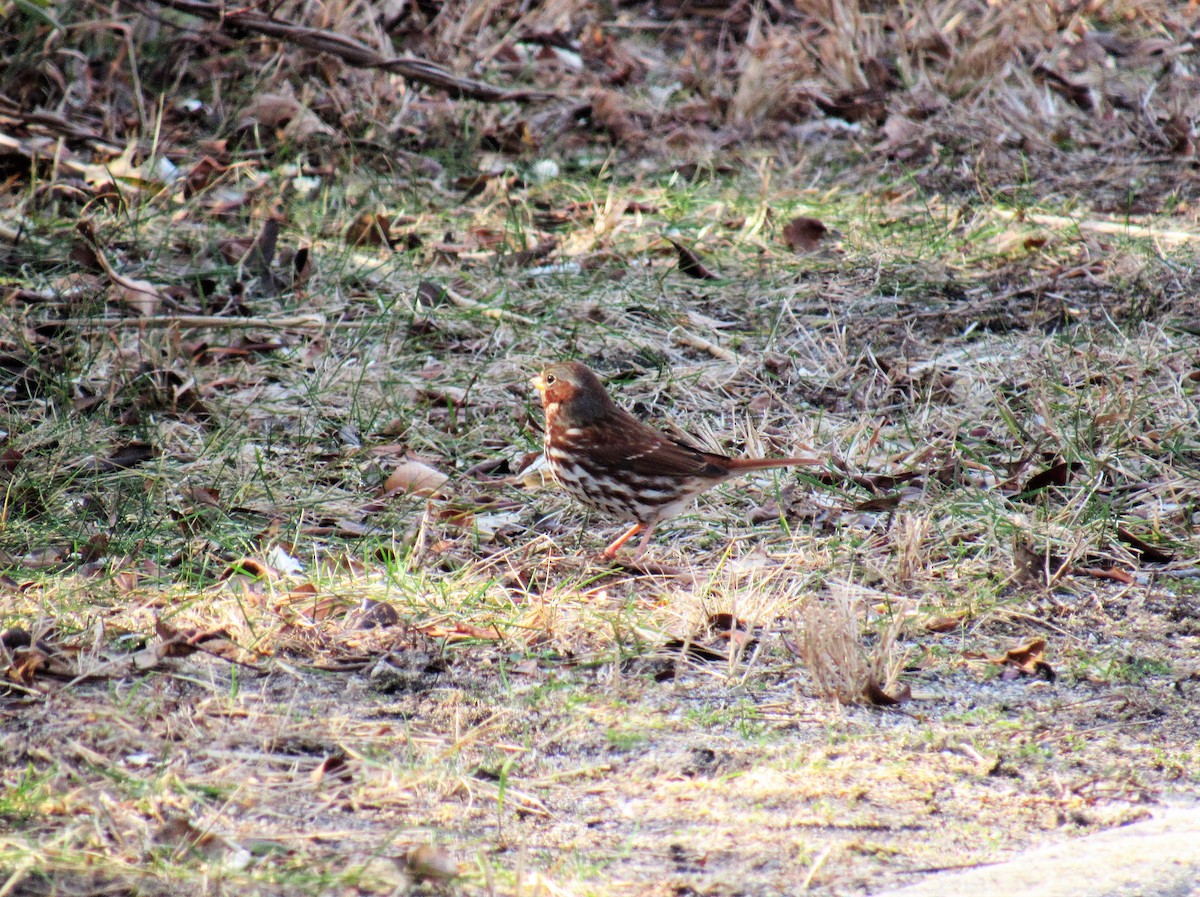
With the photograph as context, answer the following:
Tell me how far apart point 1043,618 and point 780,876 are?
162 cm

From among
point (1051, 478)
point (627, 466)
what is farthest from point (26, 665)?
point (1051, 478)

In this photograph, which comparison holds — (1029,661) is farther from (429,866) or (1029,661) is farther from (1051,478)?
(429,866)

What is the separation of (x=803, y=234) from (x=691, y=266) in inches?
A: 24.7

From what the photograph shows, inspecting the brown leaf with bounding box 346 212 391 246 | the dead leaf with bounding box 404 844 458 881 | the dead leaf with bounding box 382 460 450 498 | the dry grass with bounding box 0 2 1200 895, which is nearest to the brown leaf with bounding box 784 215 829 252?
the dry grass with bounding box 0 2 1200 895

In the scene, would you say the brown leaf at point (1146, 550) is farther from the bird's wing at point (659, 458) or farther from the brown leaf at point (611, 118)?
the brown leaf at point (611, 118)

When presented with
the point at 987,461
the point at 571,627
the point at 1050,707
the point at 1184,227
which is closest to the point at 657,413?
the point at 987,461

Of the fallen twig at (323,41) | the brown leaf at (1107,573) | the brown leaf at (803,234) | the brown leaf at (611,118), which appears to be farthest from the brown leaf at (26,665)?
the brown leaf at (611,118)

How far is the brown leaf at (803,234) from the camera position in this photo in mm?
6707

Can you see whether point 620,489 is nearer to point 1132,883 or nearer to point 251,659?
point 251,659

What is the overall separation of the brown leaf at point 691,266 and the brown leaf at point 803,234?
49 cm

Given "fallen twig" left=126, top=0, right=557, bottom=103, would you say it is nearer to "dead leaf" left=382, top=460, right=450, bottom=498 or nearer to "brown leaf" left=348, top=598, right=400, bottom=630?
"dead leaf" left=382, top=460, right=450, bottom=498

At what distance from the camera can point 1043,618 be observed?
13.2 feet

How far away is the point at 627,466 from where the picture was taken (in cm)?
454

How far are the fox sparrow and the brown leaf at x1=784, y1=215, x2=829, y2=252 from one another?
223 cm
